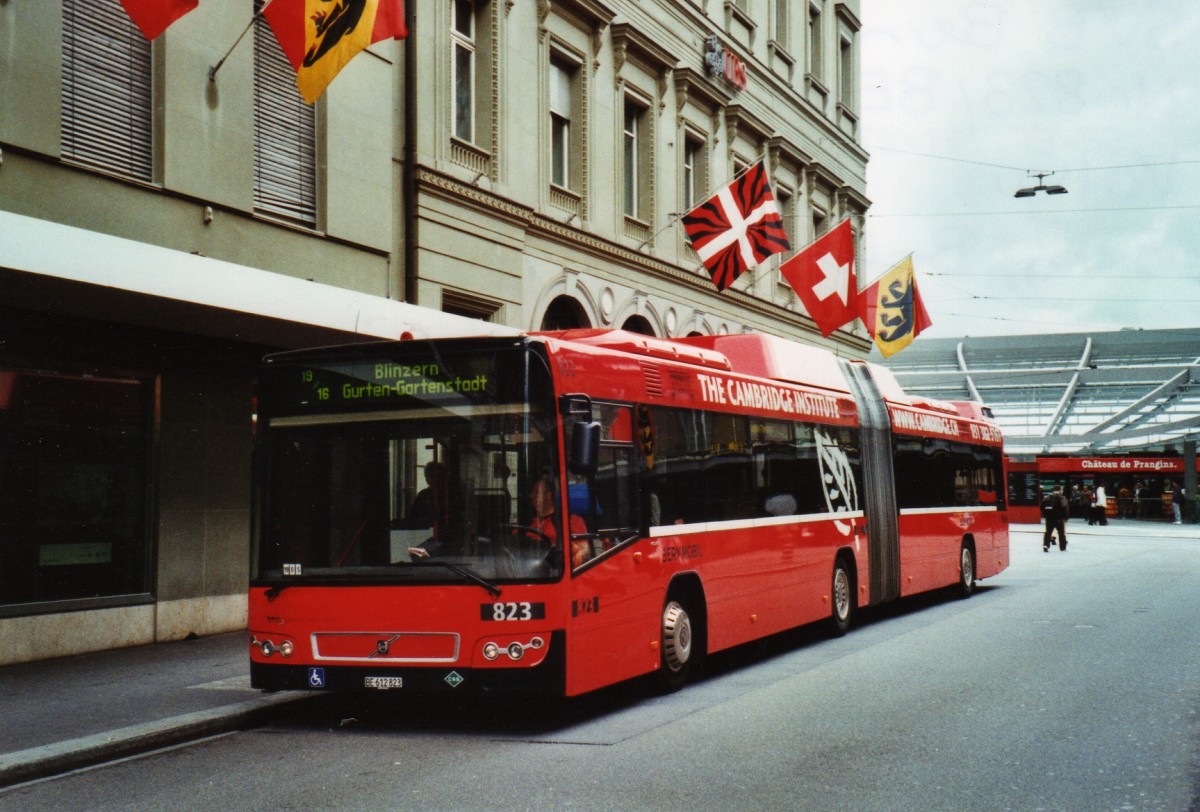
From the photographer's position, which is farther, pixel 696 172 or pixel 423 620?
pixel 696 172

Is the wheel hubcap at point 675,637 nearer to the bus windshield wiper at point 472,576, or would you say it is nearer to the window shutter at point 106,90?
the bus windshield wiper at point 472,576

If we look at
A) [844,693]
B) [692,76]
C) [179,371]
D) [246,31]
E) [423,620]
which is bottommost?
[844,693]

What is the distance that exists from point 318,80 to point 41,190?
2730mm

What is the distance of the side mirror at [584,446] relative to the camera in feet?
28.6

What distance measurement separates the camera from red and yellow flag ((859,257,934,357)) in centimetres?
2652

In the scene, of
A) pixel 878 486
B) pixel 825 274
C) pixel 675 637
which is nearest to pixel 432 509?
pixel 675 637

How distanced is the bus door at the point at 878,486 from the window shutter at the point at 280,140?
6833mm

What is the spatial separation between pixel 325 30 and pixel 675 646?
6.82 m

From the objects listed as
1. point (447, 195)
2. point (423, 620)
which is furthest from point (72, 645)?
point (447, 195)

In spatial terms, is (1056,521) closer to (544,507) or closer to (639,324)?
(639,324)

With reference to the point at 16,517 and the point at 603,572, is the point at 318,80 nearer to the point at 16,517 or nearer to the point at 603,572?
the point at 16,517

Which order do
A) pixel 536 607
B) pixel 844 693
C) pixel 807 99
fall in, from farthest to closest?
pixel 807 99 → pixel 844 693 → pixel 536 607

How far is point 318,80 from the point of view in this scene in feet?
42.0

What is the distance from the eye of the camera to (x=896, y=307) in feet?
87.9
